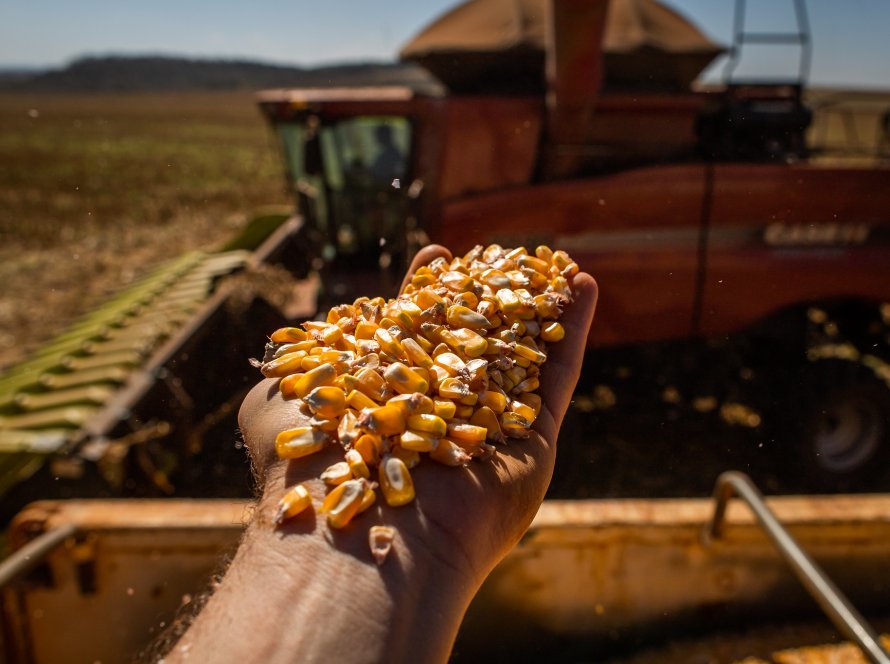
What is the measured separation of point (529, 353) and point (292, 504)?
509mm

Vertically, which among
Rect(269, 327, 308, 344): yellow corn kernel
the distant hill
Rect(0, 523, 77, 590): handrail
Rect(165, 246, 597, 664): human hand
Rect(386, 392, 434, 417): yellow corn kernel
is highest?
the distant hill

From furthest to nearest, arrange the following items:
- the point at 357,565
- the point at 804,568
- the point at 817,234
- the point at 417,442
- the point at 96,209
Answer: the point at 96,209
the point at 817,234
the point at 804,568
the point at 417,442
the point at 357,565

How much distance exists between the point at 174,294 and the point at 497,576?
2.79 m

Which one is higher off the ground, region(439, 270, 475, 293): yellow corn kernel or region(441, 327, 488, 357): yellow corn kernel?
region(439, 270, 475, 293): yellow corn kernel

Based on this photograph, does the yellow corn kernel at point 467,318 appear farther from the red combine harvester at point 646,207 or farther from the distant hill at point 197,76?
the distant hill at point 197,76

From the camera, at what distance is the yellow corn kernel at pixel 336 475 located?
0.99m

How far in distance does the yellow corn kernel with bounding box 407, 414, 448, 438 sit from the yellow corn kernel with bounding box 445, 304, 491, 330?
0.73 feet

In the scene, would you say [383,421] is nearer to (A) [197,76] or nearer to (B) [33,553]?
(B) [33,553]

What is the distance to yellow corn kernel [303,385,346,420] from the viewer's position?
105 centimetres

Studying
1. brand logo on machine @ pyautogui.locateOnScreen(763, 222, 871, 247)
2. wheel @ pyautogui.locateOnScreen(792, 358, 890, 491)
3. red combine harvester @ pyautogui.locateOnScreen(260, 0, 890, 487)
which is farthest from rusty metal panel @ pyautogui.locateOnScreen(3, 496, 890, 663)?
brand logo on machine @ pyautogui.locateOnScreen(763, 222, 871, 247)

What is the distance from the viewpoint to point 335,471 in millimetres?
998

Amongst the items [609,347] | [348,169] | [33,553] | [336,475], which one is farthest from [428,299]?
[348,169]

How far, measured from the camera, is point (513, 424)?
3.70ft

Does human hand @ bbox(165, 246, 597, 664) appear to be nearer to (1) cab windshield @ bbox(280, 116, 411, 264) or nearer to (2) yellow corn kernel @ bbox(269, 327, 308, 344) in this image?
(2) yellow corn kernel @ bbox(269, 327, 308, 344)
